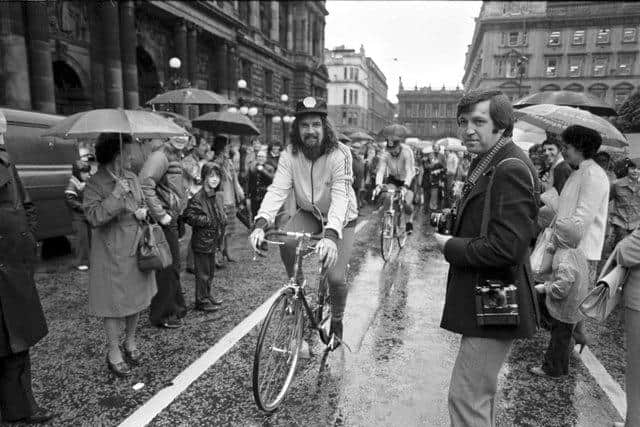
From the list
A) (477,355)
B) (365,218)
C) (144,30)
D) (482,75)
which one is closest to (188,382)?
(477,355)

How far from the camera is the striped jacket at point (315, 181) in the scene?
147 inches

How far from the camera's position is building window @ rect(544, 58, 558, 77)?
66.8m

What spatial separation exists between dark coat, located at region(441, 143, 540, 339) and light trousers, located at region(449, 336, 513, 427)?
0.22 feet

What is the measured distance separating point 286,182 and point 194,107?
2304 cm

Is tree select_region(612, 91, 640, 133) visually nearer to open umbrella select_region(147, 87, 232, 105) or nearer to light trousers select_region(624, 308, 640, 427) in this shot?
open umbrella select_region(147, 87, 232, 105)

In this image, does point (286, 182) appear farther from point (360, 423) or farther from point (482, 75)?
point (482, 75)

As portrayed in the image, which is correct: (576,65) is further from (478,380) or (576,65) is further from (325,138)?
(478,380)

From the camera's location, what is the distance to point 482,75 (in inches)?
2721

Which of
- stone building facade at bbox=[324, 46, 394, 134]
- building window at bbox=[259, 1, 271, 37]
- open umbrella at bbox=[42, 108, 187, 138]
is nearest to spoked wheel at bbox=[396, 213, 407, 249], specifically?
open umbrella at bbox=[42, 108, 187, 138]

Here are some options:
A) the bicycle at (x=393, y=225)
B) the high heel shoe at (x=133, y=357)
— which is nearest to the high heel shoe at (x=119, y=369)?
the high heel shoe at (x=133, y=357)

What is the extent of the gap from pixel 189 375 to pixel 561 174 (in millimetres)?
4142

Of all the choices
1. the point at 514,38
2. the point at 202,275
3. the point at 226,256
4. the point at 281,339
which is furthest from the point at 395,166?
the point at 514,38

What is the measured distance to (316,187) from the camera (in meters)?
3.88

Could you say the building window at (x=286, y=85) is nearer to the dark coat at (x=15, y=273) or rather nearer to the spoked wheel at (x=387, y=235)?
the spoked wheel at (x=387, y=235)
